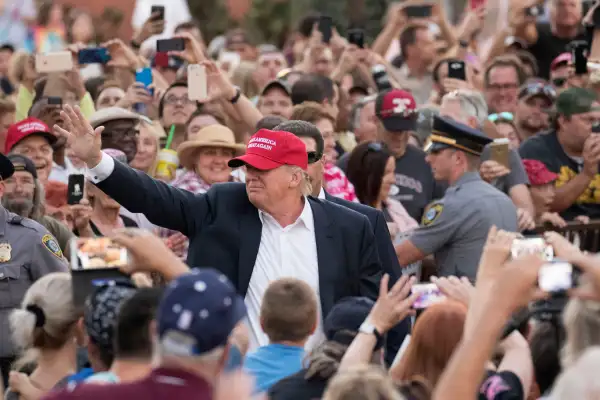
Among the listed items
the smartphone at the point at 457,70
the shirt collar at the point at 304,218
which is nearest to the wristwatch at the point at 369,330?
the shirt collar at the point at 304,218

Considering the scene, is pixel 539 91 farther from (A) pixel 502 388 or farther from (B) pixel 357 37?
(A) pixel 502 388

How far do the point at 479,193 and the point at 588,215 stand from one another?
2536 mm

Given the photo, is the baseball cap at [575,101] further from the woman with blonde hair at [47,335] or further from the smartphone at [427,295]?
the woman with blonde hair at [47,335]

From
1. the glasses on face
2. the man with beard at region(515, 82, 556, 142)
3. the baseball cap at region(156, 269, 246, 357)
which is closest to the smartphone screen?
the man with beard at region(515, 82, 556, 142)

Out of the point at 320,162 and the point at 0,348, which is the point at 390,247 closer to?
the point at 320,162

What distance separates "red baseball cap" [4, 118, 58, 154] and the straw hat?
3.03ft

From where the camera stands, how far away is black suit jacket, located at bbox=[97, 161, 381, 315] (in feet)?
23.2

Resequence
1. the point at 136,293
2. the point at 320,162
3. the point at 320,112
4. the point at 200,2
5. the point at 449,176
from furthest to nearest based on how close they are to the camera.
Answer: the point at 200,2
the point at 320,112
the point at 449,176
the point at 320,162
the point at 136,293

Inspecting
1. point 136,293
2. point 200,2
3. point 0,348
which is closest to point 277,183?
point 0,348

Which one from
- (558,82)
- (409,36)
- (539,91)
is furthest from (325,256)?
(409,36)

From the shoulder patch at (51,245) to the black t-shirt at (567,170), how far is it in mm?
4563

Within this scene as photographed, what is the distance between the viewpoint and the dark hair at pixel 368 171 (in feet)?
31.3

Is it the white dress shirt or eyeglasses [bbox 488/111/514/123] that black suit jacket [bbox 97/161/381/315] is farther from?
eyeglasses [bbox 488/111/514/123]

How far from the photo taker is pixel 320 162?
27.3 ft
